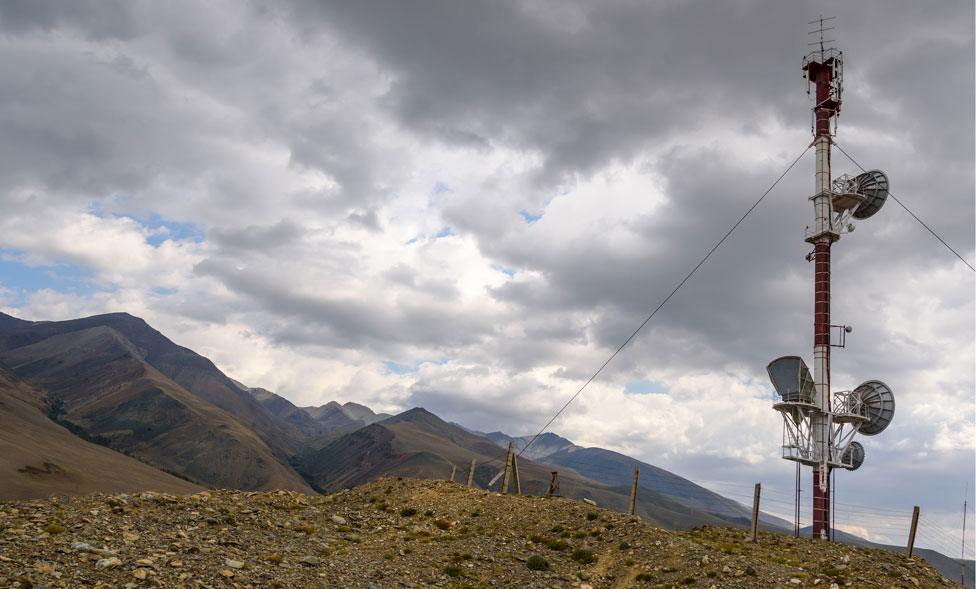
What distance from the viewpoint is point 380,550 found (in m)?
29.4

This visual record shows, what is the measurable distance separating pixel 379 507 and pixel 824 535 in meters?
37.4

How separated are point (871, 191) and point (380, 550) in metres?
53.7

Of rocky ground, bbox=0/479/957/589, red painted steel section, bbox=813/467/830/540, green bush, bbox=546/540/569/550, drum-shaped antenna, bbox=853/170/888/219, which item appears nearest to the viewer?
rocky ground, bbox=0/479/957/589

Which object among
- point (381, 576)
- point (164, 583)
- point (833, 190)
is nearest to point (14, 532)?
point (164, 583)

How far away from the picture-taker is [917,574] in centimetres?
2947

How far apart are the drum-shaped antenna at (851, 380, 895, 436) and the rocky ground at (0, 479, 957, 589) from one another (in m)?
25.5

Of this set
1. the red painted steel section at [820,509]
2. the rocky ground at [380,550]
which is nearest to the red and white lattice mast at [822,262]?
the red painted steel section at [820,509]

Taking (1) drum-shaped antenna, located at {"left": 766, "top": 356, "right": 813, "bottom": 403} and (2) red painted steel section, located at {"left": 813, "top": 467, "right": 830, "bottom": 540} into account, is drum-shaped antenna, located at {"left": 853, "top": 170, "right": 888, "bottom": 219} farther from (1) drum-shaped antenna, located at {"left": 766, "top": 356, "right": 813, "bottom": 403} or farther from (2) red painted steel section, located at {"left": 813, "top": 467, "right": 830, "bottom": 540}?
(2) red painted steel section, located at {"left": 813, "top": 467, "right": 830, "bottom": 540}

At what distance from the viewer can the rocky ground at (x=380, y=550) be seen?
2209cm

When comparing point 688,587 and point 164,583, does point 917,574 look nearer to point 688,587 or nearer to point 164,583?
point 688,587

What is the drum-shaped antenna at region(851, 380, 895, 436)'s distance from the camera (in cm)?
5659

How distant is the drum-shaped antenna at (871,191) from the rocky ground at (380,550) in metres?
35.9

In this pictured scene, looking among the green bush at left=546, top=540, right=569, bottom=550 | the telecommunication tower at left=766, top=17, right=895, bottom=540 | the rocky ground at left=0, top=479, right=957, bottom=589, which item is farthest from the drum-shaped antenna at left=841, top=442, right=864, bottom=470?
the green bush at left=546, top=540, right=569, bottom=550

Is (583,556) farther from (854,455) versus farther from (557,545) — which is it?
(854,455)
